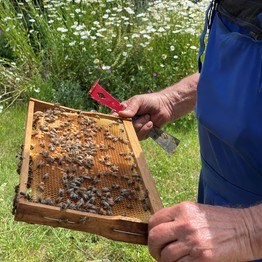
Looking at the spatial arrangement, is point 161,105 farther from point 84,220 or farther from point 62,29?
point 62,29

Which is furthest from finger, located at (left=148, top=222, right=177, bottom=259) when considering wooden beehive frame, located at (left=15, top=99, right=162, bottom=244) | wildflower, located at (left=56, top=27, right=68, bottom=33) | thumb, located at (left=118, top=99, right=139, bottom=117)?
wildflower, located at (left=56, top=27, right=68, bottom=33)

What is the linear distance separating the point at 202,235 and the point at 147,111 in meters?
1.44

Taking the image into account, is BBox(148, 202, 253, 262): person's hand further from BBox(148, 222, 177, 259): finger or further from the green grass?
the green grass

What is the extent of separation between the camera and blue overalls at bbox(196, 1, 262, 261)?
78.4 inches

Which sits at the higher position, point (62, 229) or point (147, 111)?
point (147, 111)

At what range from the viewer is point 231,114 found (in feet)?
6.72

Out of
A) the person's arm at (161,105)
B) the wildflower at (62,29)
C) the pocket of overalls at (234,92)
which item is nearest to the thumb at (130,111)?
the person's arm at (161,105)

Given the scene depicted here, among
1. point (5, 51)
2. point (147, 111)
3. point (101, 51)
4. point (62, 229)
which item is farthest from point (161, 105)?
point (5, 51)

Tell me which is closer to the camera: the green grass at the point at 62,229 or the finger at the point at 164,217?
the finger at the point at 164,217

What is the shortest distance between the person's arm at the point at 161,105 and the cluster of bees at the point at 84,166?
0.13 m

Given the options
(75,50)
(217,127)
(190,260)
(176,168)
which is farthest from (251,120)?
(75,50)

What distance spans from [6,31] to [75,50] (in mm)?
1029

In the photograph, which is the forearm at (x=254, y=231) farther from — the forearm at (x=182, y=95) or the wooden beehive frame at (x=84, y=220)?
the forearm at (x=182, y=95)

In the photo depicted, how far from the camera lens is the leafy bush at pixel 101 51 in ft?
21.1
